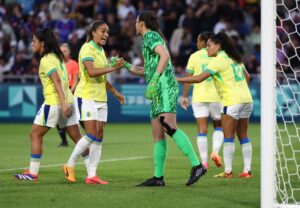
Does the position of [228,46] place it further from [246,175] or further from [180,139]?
[180,139]

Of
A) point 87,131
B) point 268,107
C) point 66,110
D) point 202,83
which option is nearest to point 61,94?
point 66,110

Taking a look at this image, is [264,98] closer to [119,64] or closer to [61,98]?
[119,64]

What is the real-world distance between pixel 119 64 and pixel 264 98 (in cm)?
308

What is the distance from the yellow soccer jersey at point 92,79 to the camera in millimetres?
11578

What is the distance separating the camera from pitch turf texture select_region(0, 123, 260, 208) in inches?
376

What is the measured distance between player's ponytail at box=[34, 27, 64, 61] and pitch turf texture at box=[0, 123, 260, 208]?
1.74 meters

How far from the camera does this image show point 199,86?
14.1 m

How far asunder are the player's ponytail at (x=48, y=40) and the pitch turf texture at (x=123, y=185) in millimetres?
1739

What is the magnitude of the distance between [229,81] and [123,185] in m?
2.25

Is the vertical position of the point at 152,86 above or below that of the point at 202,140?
above

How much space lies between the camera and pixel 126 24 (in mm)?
27422

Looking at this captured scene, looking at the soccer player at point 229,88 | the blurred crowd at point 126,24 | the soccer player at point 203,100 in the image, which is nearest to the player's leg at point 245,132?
the soccer player at point 229,88

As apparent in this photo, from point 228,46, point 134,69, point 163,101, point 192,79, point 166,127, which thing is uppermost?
point 228,46

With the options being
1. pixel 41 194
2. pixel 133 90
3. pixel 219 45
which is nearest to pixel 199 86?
pixel 219 45
